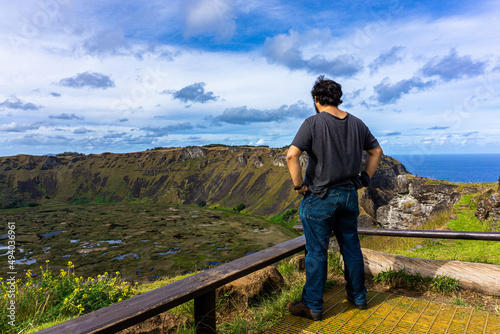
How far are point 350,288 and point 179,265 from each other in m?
91.1

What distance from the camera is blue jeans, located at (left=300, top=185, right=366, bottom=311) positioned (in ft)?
11.6

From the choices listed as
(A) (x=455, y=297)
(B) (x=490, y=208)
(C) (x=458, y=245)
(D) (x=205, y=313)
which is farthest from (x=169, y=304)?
(B) (x=490, y=208)

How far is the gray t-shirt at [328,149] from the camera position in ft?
11.7

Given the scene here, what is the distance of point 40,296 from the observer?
20.4 ft

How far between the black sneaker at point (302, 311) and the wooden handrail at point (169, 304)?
24.4 inches

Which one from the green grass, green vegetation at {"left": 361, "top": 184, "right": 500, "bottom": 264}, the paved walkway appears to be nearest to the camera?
the paved walkway

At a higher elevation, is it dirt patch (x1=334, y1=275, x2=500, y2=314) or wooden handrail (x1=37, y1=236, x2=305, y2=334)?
wooden handrail (x1=37, y1=236, x2=305, y2=334)

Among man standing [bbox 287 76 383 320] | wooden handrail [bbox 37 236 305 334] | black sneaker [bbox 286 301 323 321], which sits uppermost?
man standing [bbox 287 76 383 320]

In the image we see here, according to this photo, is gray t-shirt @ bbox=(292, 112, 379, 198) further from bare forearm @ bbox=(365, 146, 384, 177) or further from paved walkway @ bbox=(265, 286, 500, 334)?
paved walkway @ bbox=(265, 286, 500, 334)

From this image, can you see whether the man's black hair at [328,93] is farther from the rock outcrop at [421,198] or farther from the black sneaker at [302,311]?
the rock outcrop at [421,198]

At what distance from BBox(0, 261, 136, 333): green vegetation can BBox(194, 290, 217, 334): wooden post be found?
9.91 ft

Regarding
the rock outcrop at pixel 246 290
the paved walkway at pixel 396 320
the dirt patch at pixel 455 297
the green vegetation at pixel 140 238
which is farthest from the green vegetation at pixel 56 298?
the green vegetation at pixel 140 238

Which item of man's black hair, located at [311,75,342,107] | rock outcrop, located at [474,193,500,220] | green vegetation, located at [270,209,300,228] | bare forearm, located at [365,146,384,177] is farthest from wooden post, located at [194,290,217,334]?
green vegetation, located at [270,209,300,228]

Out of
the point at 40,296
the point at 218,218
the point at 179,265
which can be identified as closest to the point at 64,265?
the point at 179,265
